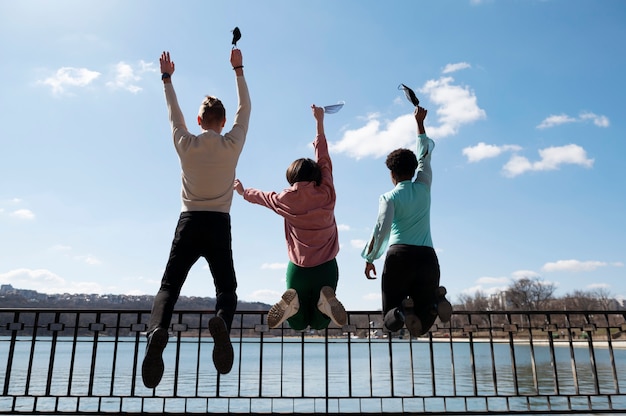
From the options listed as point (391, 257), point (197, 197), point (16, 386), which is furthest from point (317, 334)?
point (16, 386)

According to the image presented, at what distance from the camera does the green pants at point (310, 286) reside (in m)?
4.14

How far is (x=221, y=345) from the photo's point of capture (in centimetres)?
318

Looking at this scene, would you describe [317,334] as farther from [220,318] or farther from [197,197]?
[197,197]

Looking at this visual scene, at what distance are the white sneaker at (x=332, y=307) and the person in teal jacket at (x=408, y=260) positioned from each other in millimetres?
448

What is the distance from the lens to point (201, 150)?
3.62m

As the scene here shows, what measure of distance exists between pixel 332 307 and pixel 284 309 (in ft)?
1.44

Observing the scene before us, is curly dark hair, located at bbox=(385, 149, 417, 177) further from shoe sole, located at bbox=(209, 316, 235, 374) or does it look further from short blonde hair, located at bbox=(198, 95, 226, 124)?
shoe sole, located at bbox=(209, 316, 235, 374)

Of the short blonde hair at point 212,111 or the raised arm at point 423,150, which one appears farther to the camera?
the raised arm at point 423,150

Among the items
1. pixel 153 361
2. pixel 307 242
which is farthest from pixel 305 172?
pixel 153 361

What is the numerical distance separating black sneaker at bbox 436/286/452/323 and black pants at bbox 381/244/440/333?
71 mm

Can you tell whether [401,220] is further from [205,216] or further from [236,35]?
[236,35]

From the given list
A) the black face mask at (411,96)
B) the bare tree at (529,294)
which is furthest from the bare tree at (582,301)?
the black face mask at (411,96)

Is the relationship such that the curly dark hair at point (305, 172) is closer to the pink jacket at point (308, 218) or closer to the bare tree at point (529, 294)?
the pink jacket at point (308, 218)

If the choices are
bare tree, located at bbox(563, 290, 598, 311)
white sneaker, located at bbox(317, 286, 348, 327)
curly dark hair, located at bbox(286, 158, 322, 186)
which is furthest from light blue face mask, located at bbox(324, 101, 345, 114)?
Result: bare tree, located at bbox(563, 290, 598, 311)
